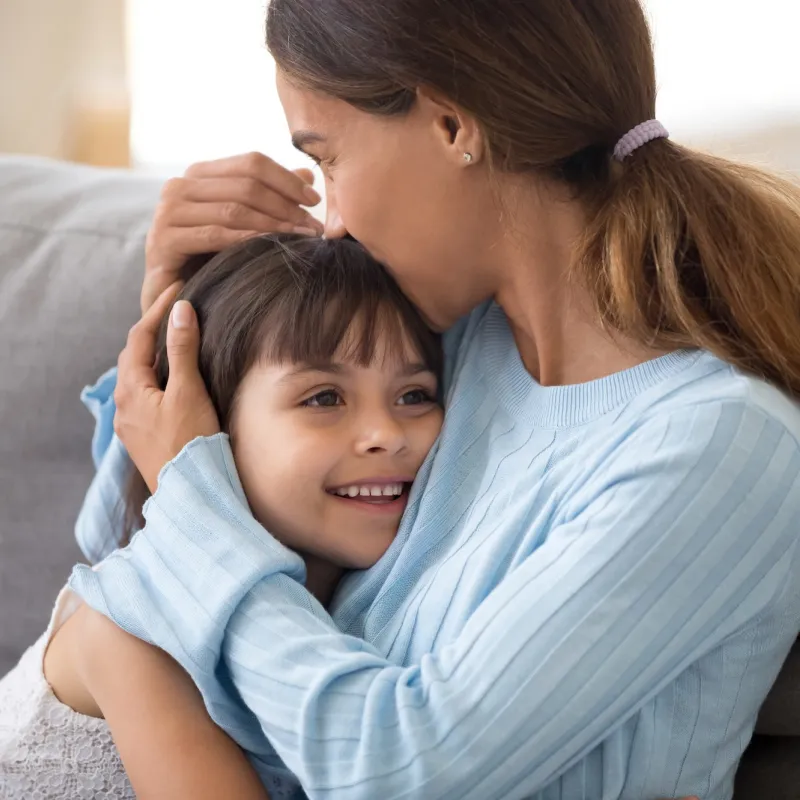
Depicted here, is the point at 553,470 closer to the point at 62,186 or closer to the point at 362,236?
the point at 362,236

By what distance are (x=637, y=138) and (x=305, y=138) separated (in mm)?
336

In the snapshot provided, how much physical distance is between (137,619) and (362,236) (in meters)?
0.45

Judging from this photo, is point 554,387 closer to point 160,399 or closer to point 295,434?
point 295,434

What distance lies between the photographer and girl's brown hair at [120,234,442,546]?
1.17 metres

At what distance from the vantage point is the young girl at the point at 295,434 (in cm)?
114

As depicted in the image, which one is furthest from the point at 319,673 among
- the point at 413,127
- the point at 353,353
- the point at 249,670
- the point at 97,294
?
the point at 97,294

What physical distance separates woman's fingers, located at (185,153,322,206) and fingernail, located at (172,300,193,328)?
0.20 meters

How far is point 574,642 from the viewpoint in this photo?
0.86 m

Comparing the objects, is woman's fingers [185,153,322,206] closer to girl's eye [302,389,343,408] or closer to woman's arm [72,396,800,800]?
girl's eye [302,389,343,408]

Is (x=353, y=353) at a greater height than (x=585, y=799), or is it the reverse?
(x=353, y=353)

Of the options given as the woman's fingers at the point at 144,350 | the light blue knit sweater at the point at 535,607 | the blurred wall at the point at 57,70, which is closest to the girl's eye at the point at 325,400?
the light blue knit sweater at the point at 535,607

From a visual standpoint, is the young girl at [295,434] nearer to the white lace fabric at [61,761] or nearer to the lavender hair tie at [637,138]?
the white lace fabric at [61,761]

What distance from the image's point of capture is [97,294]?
1.53 meters

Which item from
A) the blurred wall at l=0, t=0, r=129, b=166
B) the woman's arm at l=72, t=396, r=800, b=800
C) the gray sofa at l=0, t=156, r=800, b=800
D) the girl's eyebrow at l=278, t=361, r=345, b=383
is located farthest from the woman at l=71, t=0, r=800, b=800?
the blurred wall at l=0, t=0, r=129, b=166
